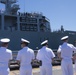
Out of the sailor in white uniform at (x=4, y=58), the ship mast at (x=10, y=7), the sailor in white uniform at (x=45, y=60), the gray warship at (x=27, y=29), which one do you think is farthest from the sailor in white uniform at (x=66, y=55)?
the ship mast at (x=10, y=7)

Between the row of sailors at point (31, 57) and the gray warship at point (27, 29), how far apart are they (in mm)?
18566

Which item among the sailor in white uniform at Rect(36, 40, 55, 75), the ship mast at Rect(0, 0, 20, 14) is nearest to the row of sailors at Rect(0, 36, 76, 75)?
the sailor in white uniform at Rect(36, 40, 55, 75)

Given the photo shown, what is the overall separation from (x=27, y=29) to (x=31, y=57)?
868 inches

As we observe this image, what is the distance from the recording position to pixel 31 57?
5176 millimetres

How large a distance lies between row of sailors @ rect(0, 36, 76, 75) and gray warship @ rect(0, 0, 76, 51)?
60.9ft

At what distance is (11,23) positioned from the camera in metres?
27.9

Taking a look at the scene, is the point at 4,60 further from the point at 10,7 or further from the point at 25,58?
the point at 10,7

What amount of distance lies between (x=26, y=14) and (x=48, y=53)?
2273 centimetres

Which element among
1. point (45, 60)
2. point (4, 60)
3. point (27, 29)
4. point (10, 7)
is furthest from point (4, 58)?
point (10, 7)

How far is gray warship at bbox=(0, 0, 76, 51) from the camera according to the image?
82.0ft

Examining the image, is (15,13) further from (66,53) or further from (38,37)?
(66,53)

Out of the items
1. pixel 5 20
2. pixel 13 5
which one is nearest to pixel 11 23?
pixel 5 20

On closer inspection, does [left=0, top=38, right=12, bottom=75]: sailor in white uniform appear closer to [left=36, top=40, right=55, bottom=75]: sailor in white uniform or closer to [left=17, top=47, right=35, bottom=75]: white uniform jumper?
[left=17, top=47, right=35, bottom=75]: white uniform jumper

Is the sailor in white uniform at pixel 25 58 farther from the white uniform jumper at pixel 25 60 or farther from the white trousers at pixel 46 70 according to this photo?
the white trousers at pixel 46 70
